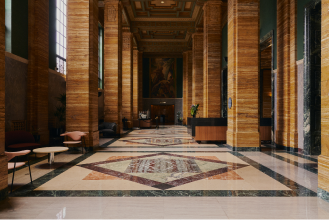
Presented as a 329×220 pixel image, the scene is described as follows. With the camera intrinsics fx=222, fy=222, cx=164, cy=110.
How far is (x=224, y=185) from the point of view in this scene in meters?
3.77

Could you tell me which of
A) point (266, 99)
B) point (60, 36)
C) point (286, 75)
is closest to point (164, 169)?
point (286, 75)

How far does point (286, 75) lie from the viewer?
24.8 ft

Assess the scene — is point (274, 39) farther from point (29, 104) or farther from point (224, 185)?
point (29, 104)

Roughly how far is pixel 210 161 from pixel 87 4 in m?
6.26

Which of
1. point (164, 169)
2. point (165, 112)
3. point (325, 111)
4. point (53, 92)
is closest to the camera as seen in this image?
point (325, 111)

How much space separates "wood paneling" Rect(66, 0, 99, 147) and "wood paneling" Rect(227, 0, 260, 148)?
476 centimetres

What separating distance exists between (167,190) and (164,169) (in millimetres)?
1300

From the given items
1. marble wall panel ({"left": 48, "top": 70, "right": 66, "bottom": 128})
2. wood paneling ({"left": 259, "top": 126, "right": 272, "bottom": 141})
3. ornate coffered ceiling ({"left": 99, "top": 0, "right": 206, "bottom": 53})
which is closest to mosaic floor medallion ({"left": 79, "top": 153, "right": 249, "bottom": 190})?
wood paneling ({"left": 259, "top": 126, "right": 272, "bottom": 141})

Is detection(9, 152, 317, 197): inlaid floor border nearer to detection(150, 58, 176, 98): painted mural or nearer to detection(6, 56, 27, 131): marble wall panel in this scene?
detection(6, 56, 27, 131): marble wall panel

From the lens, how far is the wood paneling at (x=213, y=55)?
11.3 m

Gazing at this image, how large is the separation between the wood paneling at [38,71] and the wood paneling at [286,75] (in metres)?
8.98

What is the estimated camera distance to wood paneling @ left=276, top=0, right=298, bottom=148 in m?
7.27

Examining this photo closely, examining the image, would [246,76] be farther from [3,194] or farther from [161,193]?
[3,194]

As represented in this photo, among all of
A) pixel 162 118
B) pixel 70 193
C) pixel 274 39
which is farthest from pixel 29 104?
pixel 162 118
